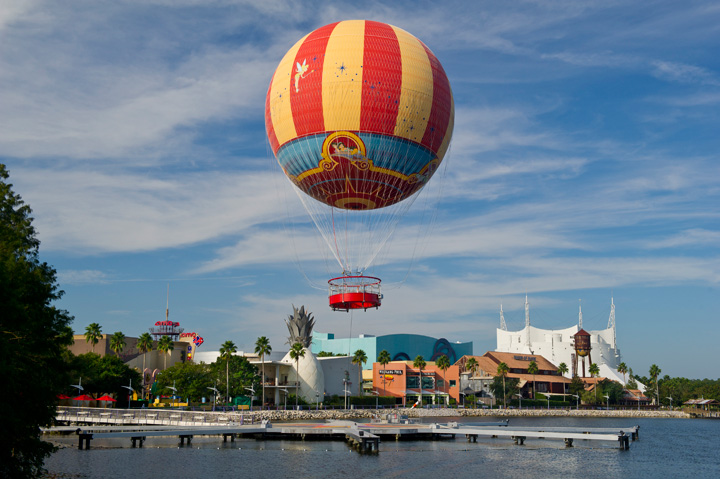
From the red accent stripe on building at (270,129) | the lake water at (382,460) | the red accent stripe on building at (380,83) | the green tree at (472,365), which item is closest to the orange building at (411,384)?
the green tree at (472,365)

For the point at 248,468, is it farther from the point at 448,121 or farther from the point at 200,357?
the point at 200,357

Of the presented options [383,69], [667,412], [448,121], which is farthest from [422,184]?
[667,412]

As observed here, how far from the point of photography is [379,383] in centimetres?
14950

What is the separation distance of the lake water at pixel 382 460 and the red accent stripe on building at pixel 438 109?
2125 cm

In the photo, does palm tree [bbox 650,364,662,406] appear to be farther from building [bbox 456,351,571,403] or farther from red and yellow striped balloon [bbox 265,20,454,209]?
red and yellow striped balloon [bbox 265,20,454,209]

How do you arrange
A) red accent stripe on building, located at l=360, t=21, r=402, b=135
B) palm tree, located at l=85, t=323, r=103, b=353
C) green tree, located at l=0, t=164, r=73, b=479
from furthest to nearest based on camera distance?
palm tree, located at l=85, t=323, r=103, b=353 < red accent stripe on building, located at l=360, t=21, r=402, b=135 < green tree, located at l=0, t=164, r=73, b=479

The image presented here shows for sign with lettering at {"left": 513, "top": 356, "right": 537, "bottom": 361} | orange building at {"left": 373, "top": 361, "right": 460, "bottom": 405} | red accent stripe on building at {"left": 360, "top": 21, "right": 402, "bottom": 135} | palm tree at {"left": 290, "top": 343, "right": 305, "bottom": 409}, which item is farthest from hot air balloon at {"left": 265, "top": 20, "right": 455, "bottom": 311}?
sign with lettering at {"left": 513, "top": 356, "right": 537, "bottom": 361}

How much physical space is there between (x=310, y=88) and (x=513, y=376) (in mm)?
134411

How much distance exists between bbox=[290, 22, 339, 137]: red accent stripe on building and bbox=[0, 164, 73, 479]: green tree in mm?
16573

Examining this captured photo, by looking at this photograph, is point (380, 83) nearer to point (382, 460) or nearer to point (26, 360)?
point (26, 360)

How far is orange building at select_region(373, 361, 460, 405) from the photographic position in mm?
147125

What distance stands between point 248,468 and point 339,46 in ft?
92.4

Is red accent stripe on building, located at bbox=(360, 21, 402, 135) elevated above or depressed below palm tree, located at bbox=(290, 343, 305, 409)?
above

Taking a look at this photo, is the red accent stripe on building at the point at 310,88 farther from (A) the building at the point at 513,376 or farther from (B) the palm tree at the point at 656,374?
(B) the palm tree at the point at 656,374
